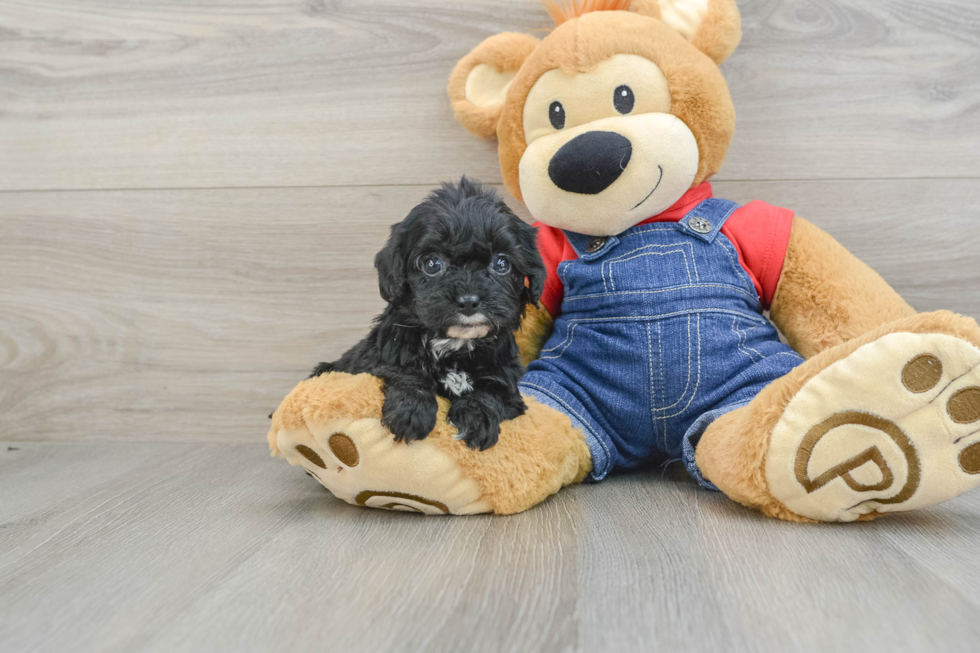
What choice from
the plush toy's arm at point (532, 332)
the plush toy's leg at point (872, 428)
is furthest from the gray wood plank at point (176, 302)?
the plush toy's leg at point (872, 428)

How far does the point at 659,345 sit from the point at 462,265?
41cm

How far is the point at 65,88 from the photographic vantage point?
5.53 ft

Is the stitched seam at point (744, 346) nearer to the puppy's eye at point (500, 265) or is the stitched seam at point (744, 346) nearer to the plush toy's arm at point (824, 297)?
the plush toy's arm at point (824, 297)

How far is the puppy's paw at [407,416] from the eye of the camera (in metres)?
0.98

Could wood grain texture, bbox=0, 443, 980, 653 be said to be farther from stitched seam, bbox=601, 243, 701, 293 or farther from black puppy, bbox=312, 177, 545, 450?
stitched seam, bbox=601, 243, 701, 293

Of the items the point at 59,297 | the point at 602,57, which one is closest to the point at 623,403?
the point at 602,57

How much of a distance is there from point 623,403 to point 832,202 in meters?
0.76

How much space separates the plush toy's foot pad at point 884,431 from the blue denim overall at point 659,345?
19cm

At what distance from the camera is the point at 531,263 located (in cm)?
107

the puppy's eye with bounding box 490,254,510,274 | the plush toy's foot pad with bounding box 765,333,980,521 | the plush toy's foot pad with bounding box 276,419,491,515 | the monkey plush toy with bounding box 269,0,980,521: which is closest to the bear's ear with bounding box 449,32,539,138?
the monkey plush toy with bounding box 269,0,980,521

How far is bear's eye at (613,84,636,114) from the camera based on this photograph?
119cm

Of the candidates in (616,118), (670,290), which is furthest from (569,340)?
(616,118)

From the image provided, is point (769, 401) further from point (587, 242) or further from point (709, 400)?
point (587, 242)

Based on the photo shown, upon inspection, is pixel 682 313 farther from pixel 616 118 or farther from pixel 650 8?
pixel 650 8
